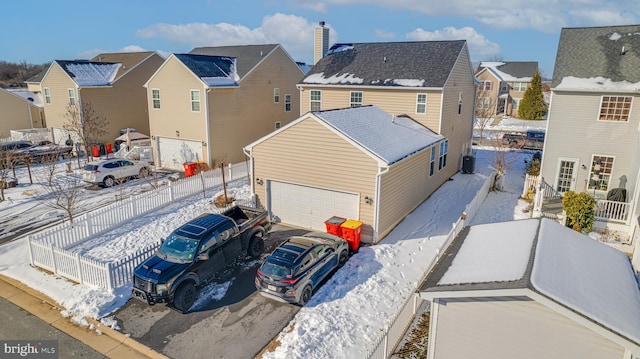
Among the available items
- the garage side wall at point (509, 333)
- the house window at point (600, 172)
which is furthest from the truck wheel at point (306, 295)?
the house window at point (600, 172)

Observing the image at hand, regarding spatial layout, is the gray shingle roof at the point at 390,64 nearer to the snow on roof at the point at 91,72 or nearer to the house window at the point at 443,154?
the house window at the point at 443,154

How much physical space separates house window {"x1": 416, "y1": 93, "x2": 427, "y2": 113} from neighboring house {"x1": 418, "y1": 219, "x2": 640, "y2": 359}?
46.6 feet

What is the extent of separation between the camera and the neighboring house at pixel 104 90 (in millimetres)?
33219

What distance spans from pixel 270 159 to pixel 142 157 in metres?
16.6

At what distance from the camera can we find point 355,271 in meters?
13.6

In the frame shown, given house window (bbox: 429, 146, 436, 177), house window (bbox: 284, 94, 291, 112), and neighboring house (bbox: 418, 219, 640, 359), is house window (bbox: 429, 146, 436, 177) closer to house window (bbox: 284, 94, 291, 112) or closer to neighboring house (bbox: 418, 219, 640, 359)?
neighboring house (bbox: 418, 219, 640, 359)

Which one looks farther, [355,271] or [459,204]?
[459,204]

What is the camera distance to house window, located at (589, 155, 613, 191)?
761 inches

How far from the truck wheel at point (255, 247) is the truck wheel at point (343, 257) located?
314cm

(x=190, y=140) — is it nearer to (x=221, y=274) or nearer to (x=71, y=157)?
(x=71, y=157)

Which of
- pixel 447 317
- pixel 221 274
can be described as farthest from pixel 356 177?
pixel 447 317

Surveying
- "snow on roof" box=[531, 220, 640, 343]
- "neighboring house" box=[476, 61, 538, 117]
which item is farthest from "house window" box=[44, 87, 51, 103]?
"neighboring house" box=[476, 61, 538, 117]

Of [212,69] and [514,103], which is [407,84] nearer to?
[212,69]

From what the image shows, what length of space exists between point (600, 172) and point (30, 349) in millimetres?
23326
